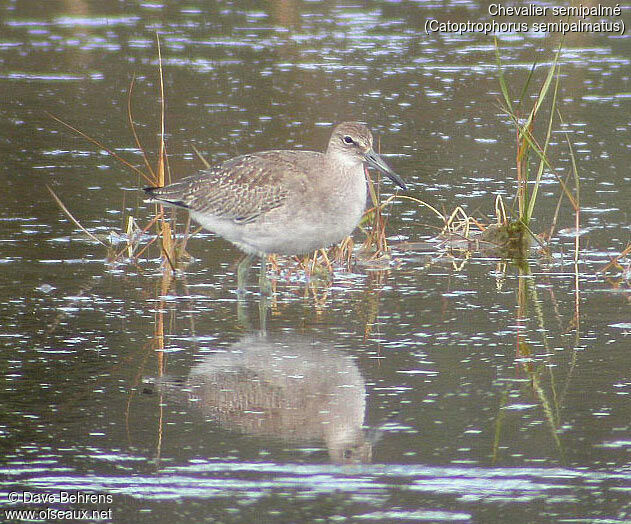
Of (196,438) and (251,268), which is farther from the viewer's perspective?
(251,268)

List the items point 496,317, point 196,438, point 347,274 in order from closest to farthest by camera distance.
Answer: point 196,438, point 496,317, point 347,274

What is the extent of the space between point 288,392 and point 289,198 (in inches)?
86.6

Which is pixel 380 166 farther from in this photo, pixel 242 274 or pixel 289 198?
pixel 242 274

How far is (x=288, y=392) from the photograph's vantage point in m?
6.18

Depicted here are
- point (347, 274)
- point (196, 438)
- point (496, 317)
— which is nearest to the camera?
point (196, 438)

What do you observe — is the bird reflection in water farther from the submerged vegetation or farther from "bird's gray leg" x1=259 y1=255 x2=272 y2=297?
the submerged vegetation

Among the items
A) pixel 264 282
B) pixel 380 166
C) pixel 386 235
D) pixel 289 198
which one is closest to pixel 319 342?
pixel 264 282

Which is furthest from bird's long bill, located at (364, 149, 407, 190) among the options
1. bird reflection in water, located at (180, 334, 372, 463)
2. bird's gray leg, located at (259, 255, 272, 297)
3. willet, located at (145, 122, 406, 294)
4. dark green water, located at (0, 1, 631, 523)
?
bird reflection in water, located at (180, 334, 372, 463)

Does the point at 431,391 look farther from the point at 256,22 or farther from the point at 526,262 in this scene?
the point at 256,22

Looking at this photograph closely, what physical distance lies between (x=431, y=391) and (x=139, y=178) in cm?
528

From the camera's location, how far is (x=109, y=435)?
5.64m

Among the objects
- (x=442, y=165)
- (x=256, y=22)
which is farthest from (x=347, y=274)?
(x=256, y=22)

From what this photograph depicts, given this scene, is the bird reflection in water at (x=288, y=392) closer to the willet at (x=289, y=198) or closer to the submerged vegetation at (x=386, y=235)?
the willet at (x=289, y=198)

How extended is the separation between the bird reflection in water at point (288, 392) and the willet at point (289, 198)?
1.09 meters
